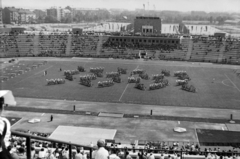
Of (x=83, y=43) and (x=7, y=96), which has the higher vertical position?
(x=7, y=96)

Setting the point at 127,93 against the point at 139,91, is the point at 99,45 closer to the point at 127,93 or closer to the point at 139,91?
the point at 139,91

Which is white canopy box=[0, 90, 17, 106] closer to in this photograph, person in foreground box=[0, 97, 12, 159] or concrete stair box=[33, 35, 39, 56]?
person in foreground box=[0, 97, 12, 159]

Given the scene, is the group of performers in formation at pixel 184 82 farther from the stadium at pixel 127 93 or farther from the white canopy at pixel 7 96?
the white canopy at pixel 7 96

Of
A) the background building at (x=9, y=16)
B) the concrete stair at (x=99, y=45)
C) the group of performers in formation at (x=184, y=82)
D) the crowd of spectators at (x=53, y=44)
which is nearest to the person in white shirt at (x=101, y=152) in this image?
the group of performers in formation at (x=184, y=82)

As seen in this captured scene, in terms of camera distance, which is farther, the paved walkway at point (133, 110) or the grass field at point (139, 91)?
the grass field at point (139, 91)

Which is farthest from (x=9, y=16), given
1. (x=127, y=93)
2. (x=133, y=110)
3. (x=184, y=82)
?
(x=133, y=110)

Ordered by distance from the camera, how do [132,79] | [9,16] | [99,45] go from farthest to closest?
[9,16] → [99,45] → [132,79]

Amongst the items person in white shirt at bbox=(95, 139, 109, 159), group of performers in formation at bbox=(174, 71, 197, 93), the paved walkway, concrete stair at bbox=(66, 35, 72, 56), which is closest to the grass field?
group of performers in formation at bbox=(174, 71, 197, 93)

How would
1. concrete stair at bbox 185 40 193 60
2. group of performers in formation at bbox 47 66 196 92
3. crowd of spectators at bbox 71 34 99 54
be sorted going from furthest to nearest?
1. crowd of spectators at bbox 71 34 99 54
2. concrete stair at bbox 185 40 193 60
3. group of performers in formation at bbox 47 66 196 92

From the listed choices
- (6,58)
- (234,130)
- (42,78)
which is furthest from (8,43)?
(234,130)
